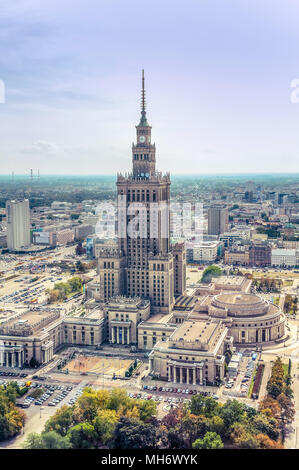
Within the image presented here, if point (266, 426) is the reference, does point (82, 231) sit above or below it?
above

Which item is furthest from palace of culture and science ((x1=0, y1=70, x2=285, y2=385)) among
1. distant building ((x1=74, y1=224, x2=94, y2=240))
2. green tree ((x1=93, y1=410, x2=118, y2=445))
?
distant building ((x1=74, y1=224, x2=94, y2=240))

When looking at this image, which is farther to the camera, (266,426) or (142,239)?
Result: (142,239)

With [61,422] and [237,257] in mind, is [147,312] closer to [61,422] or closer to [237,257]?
[61,422]

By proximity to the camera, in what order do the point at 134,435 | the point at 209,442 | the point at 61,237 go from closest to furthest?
the point at 209,442, the point at 134,435, the point at 61,237

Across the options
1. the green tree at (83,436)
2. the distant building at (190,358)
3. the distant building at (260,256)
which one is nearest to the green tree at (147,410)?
the green tree at (83,436)

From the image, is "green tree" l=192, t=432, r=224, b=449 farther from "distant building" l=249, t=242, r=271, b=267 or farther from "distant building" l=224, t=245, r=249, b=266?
"distant building" l=249, t=242, r=271, b=267

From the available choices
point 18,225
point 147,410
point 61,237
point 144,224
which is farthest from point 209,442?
point 61,237
